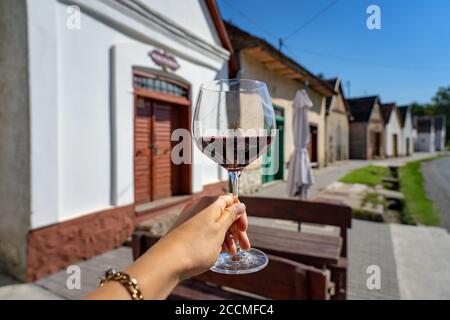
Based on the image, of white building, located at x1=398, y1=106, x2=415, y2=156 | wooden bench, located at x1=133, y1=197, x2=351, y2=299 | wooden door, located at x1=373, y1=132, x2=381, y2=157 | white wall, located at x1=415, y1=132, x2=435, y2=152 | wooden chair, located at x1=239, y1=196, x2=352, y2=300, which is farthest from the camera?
white wall, located at x1=415, y1=132, x2=435, y2=152

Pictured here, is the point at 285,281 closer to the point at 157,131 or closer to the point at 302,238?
the point at 302,238

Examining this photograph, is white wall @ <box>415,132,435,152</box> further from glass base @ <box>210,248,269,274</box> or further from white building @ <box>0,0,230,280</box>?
glass base @ <box>210,248,269,274</box>

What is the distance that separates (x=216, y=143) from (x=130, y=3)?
449 centimetres

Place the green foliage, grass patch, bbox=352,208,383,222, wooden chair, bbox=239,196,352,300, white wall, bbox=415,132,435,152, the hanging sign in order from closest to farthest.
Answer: wooden chair, bbox=239,196,352,300 → the hanging sign → grass patch, bbox=352,208,383,222 → white wall, bbox=415,132,435,152 → the green foliage

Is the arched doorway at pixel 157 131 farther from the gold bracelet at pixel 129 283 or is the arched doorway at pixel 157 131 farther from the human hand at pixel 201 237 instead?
the gold bracelet at pixel 129 283

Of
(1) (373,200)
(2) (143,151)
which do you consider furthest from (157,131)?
(1) (373,200)

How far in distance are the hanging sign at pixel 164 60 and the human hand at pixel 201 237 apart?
180 inches

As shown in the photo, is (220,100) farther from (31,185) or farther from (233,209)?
(31,185)

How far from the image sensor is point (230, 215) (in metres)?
0.75

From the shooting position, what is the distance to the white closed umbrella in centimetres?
507

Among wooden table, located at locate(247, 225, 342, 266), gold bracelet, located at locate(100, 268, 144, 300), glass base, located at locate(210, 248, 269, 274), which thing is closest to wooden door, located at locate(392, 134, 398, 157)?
wooden table, located at locate(247, 225, 342, 266)

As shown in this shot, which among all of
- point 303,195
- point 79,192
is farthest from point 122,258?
point 303,195

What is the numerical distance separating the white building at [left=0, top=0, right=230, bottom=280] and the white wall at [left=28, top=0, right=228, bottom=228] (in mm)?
13

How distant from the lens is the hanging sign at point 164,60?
4.83 meters
